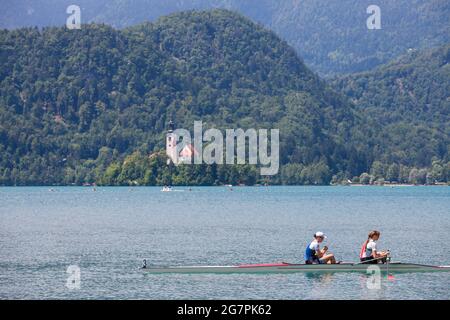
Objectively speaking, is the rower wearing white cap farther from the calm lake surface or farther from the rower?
the rower

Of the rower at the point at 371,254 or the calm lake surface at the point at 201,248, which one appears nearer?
the calm lake surface at the point at 201,248

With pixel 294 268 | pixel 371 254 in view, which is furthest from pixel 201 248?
pixel 371 254

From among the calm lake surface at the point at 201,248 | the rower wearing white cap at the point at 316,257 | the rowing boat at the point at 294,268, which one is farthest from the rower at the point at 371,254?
the rower wearing white cap at the point at 316,257

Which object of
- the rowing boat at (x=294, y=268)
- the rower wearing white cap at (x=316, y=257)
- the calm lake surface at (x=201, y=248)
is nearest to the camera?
the calm lake surface at (x=201, y=248)

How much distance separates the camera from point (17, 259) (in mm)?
59438

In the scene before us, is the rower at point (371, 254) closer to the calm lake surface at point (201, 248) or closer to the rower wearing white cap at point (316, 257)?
the calm lake surface at point (201, 248)

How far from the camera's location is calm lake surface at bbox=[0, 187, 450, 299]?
45938mm

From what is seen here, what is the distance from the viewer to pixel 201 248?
67.7 meters

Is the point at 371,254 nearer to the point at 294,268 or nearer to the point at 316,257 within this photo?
the point at 316,257

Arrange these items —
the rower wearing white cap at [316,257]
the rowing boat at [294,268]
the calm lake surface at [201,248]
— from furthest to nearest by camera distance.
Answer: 1. the rower wearing white cap at [316,257]
2. the rowing boat at [294,268]
3. the calm lake surface at [201,248]

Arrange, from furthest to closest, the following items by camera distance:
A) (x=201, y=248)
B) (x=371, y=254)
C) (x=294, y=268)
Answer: (x=201, y=248) < (x=371, y=254) < (x=294, y=268)

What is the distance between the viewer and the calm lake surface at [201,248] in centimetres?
4594
